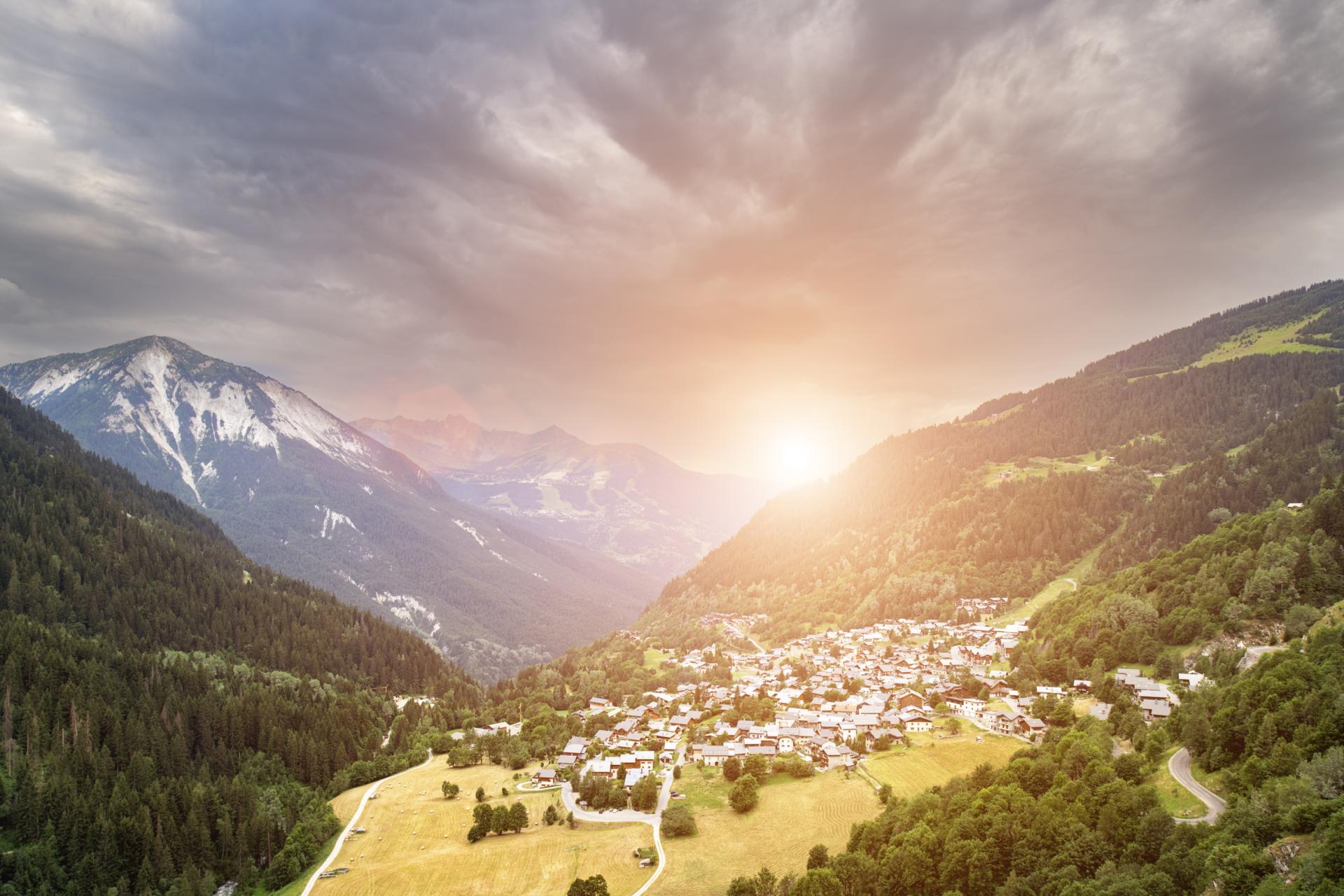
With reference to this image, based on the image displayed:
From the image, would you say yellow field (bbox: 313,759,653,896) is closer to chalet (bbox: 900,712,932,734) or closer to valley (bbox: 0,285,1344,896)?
valley (bbox: 0,285,1344,896)

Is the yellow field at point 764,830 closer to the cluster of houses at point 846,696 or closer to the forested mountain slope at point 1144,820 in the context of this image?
the forested mountain slope at point 1144,820

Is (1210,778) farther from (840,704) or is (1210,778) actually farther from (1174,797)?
(840,704)

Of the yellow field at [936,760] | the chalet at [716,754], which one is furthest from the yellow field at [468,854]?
the yellow field at [936,760]

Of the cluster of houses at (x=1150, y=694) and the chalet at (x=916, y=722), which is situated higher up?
the cluster of houses at (x=1150, y=694)

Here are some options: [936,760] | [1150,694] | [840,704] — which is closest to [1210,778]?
[1150,694]

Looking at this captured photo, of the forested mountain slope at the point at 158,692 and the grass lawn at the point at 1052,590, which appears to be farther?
the grass lawn at the point at 1052,590

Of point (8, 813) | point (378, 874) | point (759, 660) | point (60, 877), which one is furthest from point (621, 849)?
point (759, 660)

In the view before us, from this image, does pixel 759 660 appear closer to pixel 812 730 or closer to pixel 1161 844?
pixel 812 730
